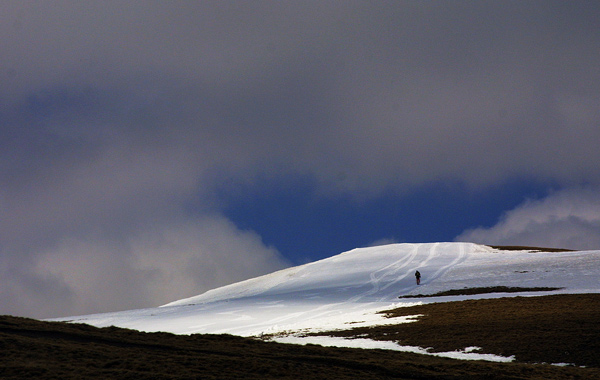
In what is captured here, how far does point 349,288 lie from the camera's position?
58156mm

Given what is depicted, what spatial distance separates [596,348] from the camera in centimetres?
2397

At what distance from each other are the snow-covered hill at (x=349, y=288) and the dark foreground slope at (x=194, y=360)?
14697 mm

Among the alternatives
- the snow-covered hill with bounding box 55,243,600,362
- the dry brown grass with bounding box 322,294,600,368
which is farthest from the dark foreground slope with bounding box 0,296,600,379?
the snow-covered hill with bounding box 55,243,600,362

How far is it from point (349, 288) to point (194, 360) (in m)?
42.2

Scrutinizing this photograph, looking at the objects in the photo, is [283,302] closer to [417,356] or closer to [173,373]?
[417,356]

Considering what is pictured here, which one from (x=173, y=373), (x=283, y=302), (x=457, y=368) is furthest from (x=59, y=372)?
(x=283, y=302)

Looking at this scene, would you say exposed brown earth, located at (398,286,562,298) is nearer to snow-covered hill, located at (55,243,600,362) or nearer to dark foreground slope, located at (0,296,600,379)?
snow-covered hill, located at (55,243,600,362)

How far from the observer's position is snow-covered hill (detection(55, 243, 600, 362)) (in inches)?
1590

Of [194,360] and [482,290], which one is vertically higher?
[482,290]

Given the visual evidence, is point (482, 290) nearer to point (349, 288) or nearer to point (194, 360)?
point (349, 288)

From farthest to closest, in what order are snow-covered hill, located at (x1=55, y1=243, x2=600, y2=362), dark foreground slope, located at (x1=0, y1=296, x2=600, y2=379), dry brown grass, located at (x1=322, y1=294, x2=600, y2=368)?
snow-covered hill, located at (x1=55, y1=243, x2=600, y2=362) → dry brown grass, located at (x1=322, y1=294, x2=600, y2=368) → dark foreground slope, located at (x1=0, y1=296, x2=600, y2=379)

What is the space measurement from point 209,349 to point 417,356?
815 centimetres

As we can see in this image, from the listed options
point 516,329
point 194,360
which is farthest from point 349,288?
point 194,360

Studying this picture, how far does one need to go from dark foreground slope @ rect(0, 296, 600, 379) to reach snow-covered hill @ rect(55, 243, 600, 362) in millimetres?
14697
